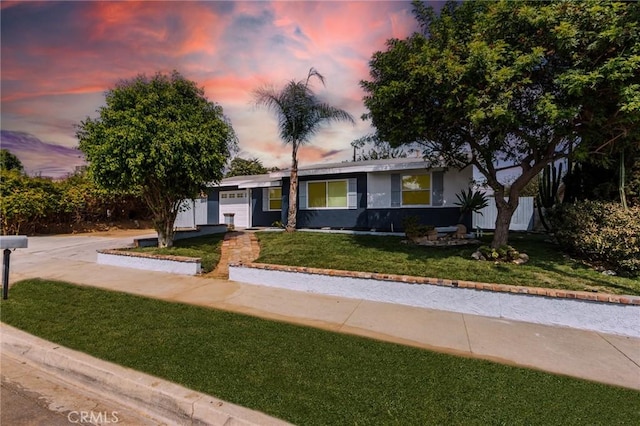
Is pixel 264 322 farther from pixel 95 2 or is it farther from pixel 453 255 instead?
pixel 95 2

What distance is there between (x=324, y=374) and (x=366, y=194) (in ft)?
37.4

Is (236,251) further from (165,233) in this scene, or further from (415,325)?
(415,325)

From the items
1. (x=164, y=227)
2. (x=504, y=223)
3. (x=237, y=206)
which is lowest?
(x=164, y=227)

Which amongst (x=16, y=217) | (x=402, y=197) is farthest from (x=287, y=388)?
(x=16, y=217)

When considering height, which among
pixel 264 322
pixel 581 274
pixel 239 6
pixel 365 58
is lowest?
pixel 264 322

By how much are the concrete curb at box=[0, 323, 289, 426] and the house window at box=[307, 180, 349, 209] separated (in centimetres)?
1191

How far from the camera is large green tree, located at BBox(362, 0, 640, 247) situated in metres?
5.93

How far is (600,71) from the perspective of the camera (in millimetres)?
5770

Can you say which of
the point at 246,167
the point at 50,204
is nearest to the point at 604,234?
the point at 50,204

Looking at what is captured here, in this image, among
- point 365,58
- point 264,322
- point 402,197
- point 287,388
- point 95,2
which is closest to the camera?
point 287,388

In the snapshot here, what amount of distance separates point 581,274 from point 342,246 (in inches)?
242

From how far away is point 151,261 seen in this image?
8.93 m

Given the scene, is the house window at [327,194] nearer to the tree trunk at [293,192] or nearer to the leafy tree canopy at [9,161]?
the tree trunk at [293,192]

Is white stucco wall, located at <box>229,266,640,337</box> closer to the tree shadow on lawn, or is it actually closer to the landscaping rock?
the tree shadow on lawn
